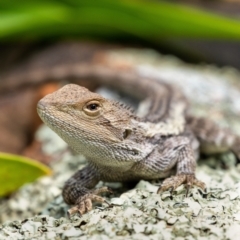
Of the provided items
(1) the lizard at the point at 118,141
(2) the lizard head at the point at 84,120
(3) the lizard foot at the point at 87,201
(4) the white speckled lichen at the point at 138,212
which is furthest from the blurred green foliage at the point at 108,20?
(3) the lizard foot at the point at 87,201

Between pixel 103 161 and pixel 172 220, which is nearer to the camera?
pixel 172 220

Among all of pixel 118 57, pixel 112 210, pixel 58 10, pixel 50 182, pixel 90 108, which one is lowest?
pixel 50 182

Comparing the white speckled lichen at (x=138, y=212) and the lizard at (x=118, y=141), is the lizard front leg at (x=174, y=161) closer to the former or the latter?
the lizard at (x=118, y=141)

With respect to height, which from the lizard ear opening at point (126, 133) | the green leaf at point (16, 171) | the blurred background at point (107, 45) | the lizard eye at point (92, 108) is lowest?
the green leaf at point (16, 171)

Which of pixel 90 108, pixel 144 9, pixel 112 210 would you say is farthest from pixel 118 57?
pixel 112 210

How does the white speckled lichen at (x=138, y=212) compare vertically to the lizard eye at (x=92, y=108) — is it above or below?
below

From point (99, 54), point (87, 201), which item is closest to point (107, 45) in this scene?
point (99, 54)

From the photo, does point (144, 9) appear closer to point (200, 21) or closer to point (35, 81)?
point (200, 21)
